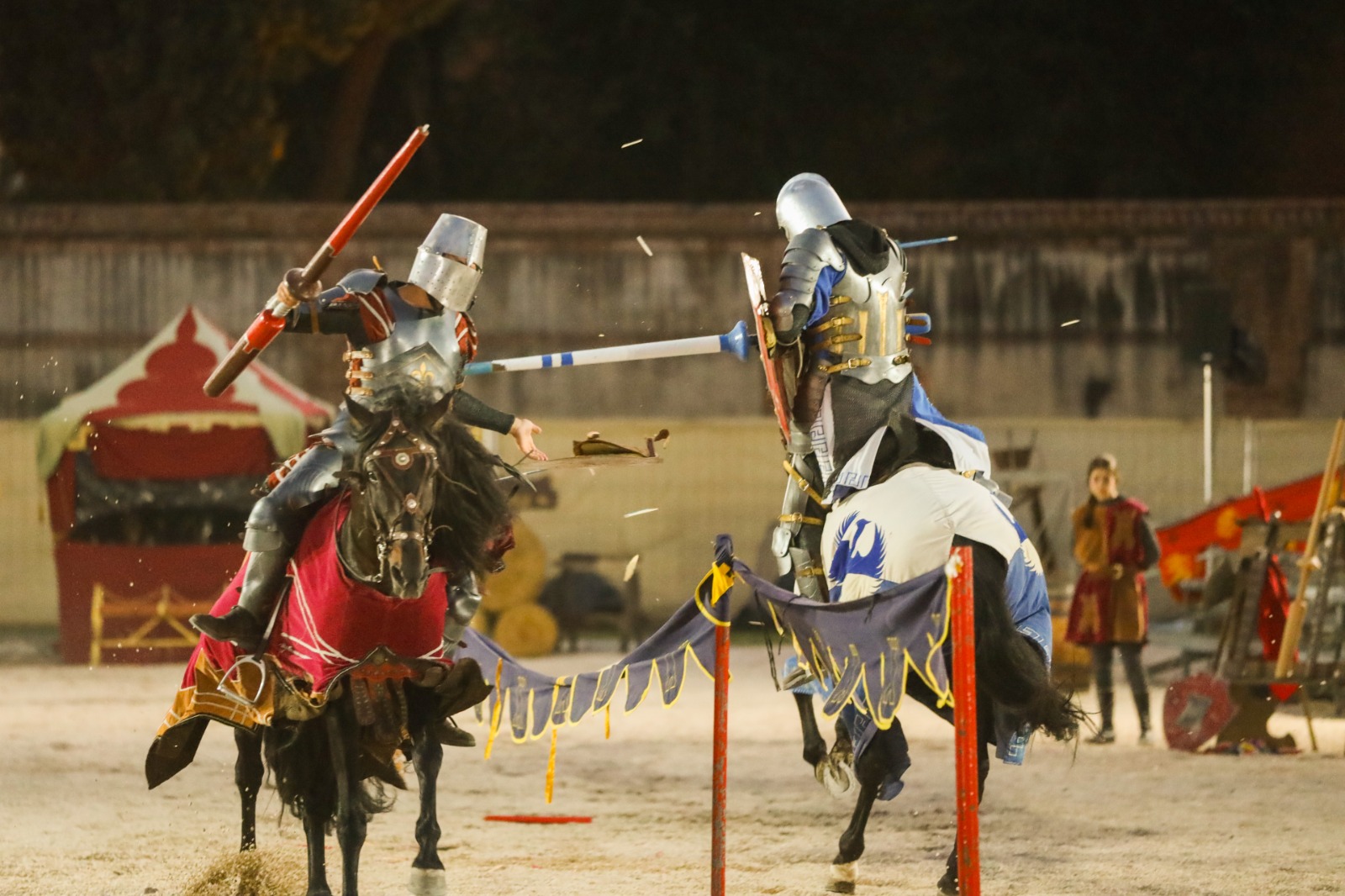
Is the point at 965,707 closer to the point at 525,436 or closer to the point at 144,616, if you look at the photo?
the point at 525,436

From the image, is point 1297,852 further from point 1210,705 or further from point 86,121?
point 86,121

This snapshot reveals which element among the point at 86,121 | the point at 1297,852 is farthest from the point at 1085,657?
the point at 86,121

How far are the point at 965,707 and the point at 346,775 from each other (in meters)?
1.86

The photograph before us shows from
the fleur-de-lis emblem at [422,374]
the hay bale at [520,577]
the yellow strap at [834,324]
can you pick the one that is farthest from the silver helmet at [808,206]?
the hay bale at [520,577]

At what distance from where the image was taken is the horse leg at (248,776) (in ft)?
20.4

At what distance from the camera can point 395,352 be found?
563cm

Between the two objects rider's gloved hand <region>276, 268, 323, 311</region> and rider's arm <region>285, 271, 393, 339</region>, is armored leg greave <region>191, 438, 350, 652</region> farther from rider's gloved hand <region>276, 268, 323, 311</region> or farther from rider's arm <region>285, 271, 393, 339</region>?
rider's gloved hand <region>276, 268, 323, 311</region>

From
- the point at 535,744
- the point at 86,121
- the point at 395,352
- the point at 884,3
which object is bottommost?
the point at 535,744

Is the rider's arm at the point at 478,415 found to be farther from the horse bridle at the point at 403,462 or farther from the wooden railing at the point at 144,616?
the wooden railing at the point at 144,616

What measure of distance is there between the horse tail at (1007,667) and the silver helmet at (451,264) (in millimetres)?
1752

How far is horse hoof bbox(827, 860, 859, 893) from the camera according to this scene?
6020mm

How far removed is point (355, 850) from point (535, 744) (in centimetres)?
455

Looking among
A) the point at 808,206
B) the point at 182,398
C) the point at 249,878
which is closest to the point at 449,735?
the point at 249,878

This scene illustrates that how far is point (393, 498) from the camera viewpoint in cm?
507
